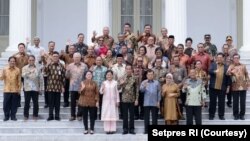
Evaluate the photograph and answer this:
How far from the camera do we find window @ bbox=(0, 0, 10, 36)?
2328cm

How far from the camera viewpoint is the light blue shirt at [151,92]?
47.0 feet

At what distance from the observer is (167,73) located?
14688 mm

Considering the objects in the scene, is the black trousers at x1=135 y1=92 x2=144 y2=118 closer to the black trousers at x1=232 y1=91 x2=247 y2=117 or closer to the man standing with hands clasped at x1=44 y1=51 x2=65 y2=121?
the man standing with hands clasped at x1=44 y1=51 x2=65 y2=121

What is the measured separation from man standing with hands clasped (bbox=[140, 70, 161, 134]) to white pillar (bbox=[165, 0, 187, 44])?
4717 millimetres

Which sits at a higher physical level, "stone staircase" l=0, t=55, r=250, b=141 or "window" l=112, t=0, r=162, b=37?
"window" l=112, t=0, r=162, b=37

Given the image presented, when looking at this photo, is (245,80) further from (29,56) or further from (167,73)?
(29,56)

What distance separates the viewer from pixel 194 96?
14.4m

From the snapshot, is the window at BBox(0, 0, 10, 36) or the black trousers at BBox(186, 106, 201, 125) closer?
the black trousers at BBox(186, 106, 201, 125)

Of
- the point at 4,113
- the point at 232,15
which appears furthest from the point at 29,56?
the point at 232,15

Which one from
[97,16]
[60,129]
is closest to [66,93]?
[60,129]

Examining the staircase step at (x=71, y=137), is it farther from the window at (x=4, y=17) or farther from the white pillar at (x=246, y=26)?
the window at (x=4, y=17)

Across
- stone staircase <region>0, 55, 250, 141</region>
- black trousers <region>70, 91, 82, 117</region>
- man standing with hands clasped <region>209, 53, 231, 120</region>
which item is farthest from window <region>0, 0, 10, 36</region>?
man standing with hands clasped <region>209, 53, 231, 120</region>

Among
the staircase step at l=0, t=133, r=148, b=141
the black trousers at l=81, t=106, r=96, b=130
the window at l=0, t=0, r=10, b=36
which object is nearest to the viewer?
the staircase step at l=0, t=133, r=148, b=141

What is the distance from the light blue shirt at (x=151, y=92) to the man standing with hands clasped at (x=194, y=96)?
2.34ft
